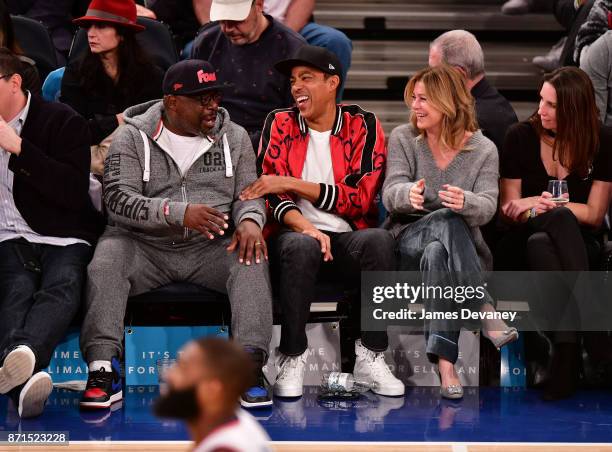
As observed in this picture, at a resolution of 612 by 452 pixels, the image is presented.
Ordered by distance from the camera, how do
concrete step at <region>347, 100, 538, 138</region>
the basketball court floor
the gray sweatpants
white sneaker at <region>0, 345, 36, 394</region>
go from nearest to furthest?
1. the basketball court floor
2. white sneaker at <region>0, 345, 36, 394</region>
3. the gray sweatpants
4. concrete step at <region>347, 100, 538, 138</region>

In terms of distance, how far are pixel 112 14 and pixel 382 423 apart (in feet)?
8.31

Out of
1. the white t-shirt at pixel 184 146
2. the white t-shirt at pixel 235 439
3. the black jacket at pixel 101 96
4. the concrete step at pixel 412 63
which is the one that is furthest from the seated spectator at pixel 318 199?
the white t-shirt at pixel 235 439

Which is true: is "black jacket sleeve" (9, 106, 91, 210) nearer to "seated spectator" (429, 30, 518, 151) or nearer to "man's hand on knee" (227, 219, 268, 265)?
"man's hand on knee" (227, 219, 268, 265)

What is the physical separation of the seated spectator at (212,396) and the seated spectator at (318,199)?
246 cm

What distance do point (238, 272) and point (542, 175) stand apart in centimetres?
147

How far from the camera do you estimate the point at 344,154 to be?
486cm

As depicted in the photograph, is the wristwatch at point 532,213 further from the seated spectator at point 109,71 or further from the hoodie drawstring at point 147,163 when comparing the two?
the seated spectator at point 109,71

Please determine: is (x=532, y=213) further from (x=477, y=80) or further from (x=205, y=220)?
(x=205, y=220)

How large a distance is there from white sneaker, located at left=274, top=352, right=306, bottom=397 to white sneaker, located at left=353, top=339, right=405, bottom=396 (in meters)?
0.27

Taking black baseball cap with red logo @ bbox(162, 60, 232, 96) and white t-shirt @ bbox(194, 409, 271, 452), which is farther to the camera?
black baseball cap with red logo @ bbox(162, 60, 232, 96)

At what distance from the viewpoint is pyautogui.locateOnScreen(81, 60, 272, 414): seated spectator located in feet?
14.3

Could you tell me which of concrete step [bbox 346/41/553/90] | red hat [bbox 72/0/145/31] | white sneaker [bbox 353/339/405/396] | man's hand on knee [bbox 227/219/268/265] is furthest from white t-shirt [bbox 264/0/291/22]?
white sneaker [bbox 353/339/405/396]

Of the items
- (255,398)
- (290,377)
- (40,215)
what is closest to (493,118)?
(290,377)

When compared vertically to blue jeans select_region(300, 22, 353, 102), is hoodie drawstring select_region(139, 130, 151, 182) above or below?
below
